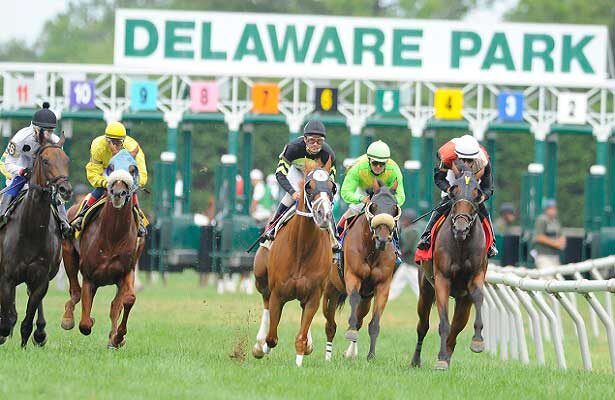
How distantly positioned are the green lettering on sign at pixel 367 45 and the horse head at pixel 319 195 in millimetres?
13600

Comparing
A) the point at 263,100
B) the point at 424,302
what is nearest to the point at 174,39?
the point at 263,100

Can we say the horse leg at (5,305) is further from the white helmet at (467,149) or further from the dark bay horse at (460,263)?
the white helmet at (467,149)

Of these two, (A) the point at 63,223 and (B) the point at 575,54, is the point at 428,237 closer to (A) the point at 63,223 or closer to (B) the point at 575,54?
(A) the point at 63,223

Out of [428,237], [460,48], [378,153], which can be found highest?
[460,48]

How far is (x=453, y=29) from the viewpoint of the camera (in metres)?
24.1

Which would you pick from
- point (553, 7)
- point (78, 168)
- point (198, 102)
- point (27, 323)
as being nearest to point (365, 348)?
point (27, 323)

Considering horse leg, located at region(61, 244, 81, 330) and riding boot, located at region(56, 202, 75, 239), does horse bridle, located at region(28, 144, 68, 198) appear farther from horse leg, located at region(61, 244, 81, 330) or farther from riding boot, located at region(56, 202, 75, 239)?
horse leg, located at region(61, 244, 81, 330)

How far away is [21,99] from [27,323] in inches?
478

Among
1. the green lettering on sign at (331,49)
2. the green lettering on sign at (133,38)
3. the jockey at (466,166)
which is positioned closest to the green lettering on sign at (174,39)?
the green lettering on sign at (133,38)

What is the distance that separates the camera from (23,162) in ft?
37.4

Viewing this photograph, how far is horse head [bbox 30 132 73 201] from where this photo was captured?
1038cm

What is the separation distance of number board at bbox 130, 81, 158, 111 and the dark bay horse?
11.9 meters

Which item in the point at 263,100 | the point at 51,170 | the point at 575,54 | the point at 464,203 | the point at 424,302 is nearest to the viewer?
the point at 51,170

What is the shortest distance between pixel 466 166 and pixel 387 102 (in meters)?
11.9
